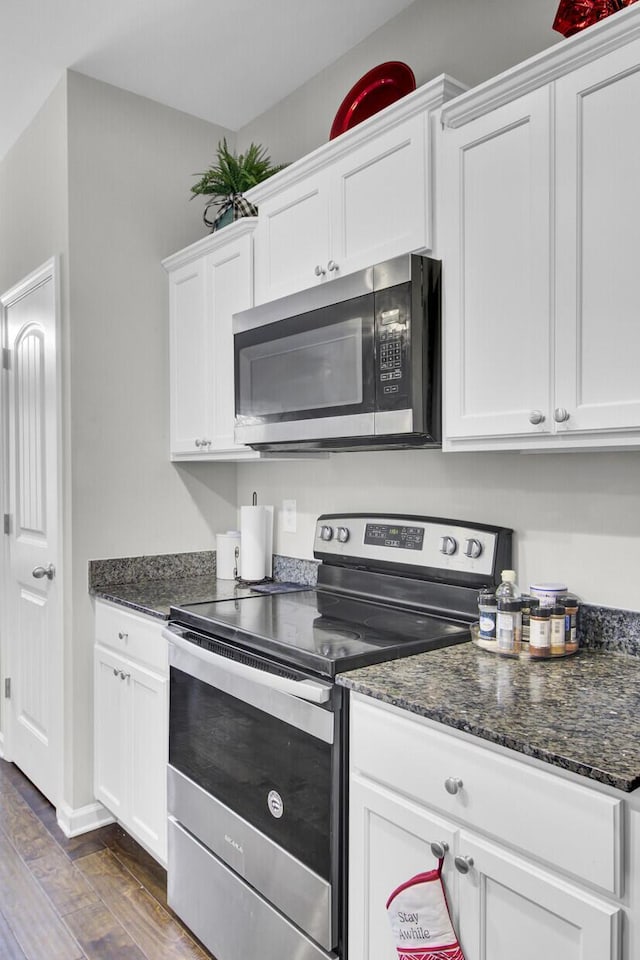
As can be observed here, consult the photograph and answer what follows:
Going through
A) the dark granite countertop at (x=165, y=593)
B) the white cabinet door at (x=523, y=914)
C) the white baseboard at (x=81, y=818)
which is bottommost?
the white baseboard at (x=81, y=818)

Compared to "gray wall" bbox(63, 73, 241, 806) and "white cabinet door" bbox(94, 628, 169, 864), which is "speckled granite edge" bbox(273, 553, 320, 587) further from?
"white cabinet door" bbox(94, 628, 169, 864)

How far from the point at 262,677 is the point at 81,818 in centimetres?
139

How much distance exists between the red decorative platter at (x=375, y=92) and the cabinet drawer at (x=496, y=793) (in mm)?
1694

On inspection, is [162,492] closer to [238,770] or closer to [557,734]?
[238,770]

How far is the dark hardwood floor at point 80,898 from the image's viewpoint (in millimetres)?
1912

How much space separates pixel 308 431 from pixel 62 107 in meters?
1.66

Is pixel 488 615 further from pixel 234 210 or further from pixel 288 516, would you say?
pixel 234 210

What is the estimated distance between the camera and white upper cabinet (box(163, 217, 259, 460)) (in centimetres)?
239

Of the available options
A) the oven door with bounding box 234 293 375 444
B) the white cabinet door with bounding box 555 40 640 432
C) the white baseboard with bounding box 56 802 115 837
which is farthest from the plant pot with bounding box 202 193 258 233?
the white baseboard with bounding box 56 802 115 837

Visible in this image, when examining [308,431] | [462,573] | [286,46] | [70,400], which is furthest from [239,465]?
[286,46]

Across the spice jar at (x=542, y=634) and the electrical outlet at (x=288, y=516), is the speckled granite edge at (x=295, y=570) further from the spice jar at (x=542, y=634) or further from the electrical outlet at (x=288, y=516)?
the spice jar at (x=542, y=634)

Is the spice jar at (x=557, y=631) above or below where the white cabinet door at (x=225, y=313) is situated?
below

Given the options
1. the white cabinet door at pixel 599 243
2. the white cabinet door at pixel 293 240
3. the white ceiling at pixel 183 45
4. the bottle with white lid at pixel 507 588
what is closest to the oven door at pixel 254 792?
the bottle with white lid at pixel 507 588

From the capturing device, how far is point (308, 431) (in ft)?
6.52
